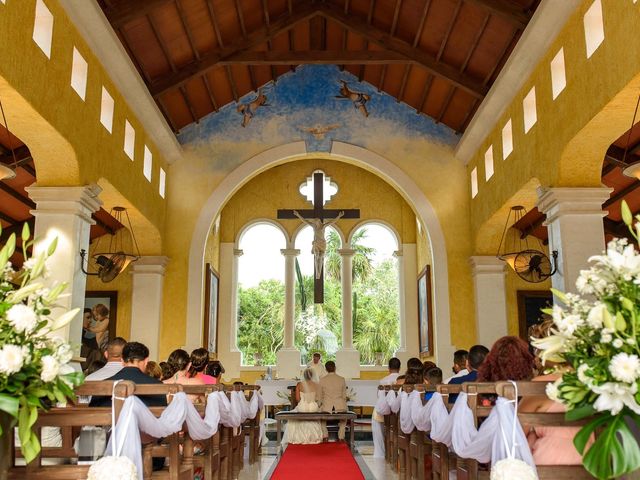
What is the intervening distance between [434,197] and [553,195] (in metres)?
4.47

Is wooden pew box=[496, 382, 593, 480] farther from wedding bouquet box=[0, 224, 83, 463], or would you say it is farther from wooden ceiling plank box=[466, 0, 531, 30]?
wooden ceiling plank box=[466, 0, 531, 30]

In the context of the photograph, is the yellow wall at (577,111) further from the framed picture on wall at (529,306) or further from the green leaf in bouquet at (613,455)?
the green leaf in bouquet at (613,455)

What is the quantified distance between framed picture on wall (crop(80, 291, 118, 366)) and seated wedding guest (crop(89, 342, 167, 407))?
7.03m

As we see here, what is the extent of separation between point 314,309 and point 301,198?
Answer: 343 cm

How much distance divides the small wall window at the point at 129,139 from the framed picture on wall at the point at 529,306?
23.3ft

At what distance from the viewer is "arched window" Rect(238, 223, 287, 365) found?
19.0 meters

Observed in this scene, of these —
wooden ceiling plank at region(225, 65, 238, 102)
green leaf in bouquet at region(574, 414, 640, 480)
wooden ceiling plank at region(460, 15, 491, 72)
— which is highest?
wooden ceiling plank at region(225, 65, 238, 102)

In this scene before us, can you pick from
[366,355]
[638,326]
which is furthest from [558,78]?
[366,355]

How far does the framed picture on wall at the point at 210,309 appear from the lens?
41.7 ft

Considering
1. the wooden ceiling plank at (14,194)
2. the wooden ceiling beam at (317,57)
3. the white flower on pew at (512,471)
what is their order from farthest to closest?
the wooden ceiling beam at (317,57)
the wooden ceiling plank at (14,194)
the white flower on pew at (512,471)

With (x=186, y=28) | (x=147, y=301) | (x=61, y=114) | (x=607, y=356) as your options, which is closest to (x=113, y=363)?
(x=61, y=114)

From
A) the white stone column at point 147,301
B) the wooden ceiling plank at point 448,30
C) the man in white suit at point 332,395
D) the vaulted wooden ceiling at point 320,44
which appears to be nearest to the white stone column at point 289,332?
the white stone column at point 147,301

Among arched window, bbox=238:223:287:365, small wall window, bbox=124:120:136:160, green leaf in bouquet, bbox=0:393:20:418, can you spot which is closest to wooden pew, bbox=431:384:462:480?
green leaf in bouquet, bbox=0:393:20:418

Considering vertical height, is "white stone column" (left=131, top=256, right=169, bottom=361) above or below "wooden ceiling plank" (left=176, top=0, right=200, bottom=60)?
below
